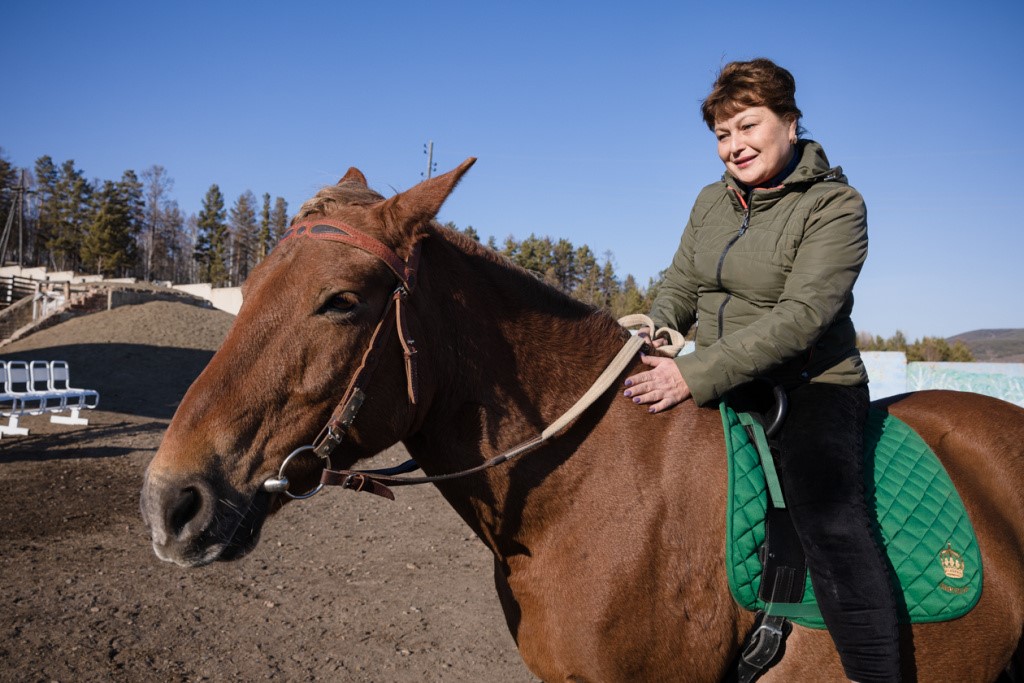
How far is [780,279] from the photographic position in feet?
8.36

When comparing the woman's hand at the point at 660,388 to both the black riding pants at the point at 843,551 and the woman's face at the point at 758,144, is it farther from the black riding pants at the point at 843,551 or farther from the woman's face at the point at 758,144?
the woman's face at the point at 758,144

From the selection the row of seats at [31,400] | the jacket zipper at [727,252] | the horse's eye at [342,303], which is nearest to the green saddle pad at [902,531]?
the jacket zipper at [727,252]

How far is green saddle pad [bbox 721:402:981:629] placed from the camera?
2.24 meters

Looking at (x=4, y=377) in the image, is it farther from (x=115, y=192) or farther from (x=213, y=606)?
(x=115, y=192)

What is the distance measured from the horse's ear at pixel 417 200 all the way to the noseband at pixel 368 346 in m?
0.10

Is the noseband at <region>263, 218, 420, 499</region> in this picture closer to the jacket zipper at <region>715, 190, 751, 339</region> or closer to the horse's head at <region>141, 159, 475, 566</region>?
the horse's head at <region>141, 159, 475, 566</region>

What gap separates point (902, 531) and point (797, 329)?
34.6 inches

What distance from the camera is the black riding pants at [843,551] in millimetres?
2133

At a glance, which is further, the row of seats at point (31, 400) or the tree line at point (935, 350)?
the tree line at point (935, 350)

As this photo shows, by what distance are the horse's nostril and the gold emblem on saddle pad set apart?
2.63 meters

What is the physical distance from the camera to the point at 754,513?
7.45 feet

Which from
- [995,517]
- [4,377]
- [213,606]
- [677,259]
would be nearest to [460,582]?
[213,606]

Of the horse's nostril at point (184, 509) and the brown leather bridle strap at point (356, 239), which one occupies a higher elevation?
the brown leather bridle strap at point (356, 239)

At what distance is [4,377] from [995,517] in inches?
678
